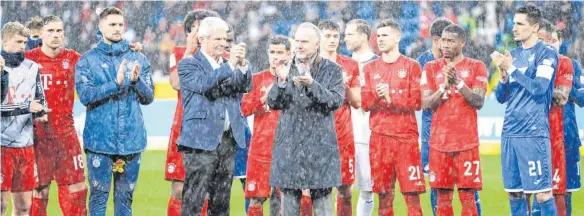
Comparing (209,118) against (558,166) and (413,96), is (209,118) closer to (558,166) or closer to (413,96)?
(413,96)

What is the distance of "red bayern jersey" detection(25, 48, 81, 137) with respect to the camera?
24.9 ft

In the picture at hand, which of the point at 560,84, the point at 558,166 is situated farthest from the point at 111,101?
the point at 558,166

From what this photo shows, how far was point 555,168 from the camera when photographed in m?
8.04

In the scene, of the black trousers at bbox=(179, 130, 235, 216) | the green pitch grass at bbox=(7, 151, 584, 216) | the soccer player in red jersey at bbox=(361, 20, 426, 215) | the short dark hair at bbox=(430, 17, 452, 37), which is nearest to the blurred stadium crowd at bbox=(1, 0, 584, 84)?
the green pitch grass at bbox=(7, 151, 584, 216)

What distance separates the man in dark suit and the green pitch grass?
276 centimetres

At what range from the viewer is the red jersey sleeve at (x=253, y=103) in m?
7.75

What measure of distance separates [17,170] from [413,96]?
2832mm

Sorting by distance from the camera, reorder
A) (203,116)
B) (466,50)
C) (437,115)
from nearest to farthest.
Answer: (203,116) < (437,115) < (466,50)

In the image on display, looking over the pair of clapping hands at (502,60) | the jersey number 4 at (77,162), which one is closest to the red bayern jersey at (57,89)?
the jersey number 4 at (77,162)

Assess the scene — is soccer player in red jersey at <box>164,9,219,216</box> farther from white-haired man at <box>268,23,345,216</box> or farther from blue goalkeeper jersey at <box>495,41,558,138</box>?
blue goalkeeper jersey at <box>495,41,558,138</box>

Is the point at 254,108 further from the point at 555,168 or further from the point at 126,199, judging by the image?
the point at 555,168

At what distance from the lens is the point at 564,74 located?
7777 millimetres

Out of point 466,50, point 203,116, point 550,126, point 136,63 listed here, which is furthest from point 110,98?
point 466,50

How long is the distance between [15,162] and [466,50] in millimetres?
9259
